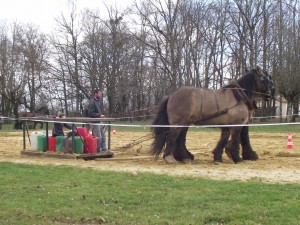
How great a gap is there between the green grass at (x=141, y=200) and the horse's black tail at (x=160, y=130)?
251 cm

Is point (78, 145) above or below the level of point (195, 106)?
below

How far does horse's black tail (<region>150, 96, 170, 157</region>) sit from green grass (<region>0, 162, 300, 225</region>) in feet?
8.24

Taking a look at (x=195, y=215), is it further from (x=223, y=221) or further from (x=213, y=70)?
(x=213, y=70)

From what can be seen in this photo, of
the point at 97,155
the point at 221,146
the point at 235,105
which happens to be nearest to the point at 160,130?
the point at 221,146

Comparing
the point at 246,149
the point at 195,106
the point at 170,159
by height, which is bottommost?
the point at 170,159

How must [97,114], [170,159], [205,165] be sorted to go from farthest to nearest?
1. [97,114]
2. [170,159]
3. [205,165]

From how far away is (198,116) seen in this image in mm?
11078

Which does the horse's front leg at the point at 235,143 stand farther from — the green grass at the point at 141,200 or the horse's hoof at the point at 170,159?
the green grass at the point at 141,200

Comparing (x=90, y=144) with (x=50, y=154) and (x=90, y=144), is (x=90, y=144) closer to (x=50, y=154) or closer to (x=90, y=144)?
(x=90, y=144)

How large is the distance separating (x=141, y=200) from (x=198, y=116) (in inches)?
194

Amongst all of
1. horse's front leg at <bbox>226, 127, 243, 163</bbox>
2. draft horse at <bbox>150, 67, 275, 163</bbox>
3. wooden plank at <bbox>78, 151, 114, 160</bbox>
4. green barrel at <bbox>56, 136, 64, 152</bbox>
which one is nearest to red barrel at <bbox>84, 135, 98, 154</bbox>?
wooden plank at <bbox>78, 151, 114, 160</bbox>

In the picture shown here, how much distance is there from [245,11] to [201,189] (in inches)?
1587

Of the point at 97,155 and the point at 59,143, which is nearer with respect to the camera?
the point at 97,155

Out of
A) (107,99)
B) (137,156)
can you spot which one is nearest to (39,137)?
(137,156)
